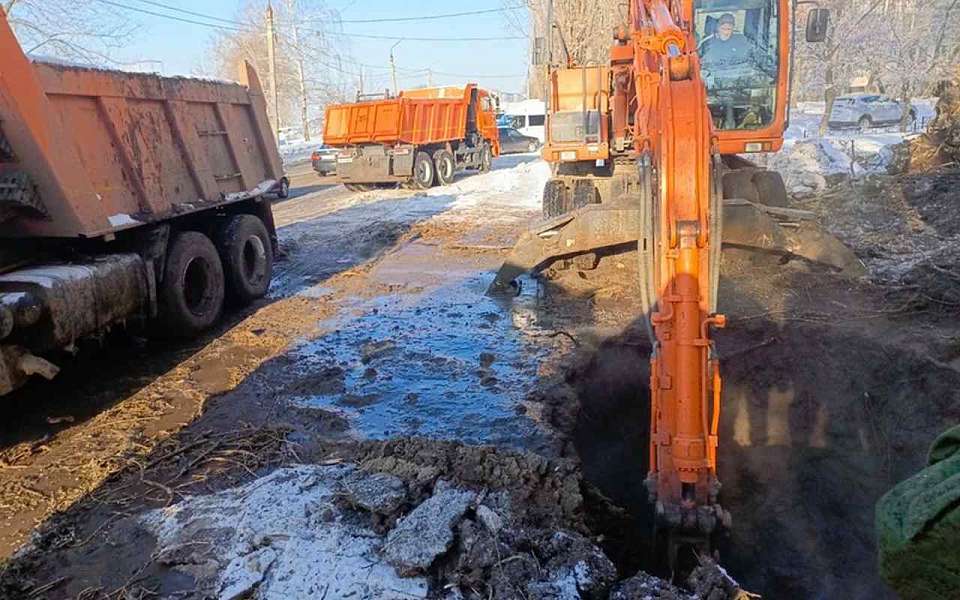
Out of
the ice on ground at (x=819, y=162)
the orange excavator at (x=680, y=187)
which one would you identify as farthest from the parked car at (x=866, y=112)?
the orange excavator at (x=680, y=187)

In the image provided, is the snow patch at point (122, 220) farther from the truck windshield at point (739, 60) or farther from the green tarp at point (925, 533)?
the truck windshield at point (739, 60)

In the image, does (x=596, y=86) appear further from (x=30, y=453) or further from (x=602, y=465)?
(x=30, y=453)

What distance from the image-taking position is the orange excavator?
3197mm

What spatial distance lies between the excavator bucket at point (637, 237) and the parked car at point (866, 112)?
26.3 meters

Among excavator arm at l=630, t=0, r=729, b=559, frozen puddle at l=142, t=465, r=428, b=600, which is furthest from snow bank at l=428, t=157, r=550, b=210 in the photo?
frozen puddle at l=142, t=465, r=428, b=600

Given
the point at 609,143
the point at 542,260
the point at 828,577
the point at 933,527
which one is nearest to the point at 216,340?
the point at 542,260

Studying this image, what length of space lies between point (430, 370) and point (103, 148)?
11.3 ft

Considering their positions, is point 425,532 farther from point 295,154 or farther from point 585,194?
point 295,154

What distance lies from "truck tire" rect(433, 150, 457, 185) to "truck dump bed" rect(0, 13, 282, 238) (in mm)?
11458

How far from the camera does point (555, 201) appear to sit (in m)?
8.97

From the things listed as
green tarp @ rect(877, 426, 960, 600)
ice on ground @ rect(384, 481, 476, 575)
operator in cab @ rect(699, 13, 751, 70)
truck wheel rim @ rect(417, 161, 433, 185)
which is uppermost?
operator in cab @ rect(699, 13, 751, 70)

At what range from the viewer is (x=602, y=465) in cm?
497

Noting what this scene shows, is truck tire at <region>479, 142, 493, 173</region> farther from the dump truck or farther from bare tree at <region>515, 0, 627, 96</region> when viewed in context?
the dump truck

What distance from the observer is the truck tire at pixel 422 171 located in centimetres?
1812
